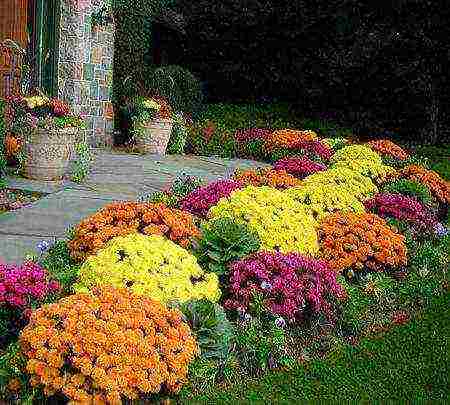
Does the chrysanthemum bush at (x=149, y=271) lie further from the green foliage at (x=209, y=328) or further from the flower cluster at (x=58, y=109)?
the flower cluster at (x=58, y=109)

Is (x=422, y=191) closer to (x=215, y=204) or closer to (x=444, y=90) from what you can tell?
(x=215, y=204)

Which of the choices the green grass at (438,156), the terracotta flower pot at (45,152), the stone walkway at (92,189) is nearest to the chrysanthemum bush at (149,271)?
the stone walkway at (92,189)

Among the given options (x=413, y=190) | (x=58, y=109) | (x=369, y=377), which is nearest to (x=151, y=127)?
(x=58, y=109)

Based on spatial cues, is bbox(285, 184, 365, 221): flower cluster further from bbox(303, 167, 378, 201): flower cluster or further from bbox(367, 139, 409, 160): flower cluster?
bbox(367, 139, 409, 160): flower cluster

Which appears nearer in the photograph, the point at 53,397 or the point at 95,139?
the point at 53,397

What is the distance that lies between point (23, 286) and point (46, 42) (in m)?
7.95

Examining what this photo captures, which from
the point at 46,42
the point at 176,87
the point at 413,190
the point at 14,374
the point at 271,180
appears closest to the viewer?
the point at 14,374

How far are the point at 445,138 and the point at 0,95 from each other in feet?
29.8

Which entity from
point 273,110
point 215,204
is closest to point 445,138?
point 273,110

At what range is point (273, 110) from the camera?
16594 mm

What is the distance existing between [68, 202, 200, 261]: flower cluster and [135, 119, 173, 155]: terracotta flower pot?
7.08 metres

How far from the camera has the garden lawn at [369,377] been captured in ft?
12.2

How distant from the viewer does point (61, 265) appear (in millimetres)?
4633

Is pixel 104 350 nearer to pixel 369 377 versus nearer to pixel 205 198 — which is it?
pixel 369 377
